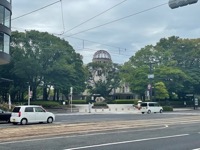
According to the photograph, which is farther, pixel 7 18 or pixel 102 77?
pixel 102 77

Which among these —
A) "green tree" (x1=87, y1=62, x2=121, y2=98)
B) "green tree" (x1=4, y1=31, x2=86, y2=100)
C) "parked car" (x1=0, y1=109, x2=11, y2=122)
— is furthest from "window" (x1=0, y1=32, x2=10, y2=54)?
"green tree" (x1=87, y1=62, x2=121, y2=98)

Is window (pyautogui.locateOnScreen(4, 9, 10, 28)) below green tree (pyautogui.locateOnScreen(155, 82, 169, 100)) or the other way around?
the other way around

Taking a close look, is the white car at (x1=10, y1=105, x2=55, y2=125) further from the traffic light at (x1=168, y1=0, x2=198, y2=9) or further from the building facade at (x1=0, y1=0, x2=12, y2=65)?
the traffic light at (x1=168, y1=0, x2=198, y2=9)

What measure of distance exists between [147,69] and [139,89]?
4.31 meters

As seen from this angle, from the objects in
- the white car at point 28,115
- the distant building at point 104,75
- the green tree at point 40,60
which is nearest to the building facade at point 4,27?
the white car at point 28,115

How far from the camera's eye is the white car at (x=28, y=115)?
71.7ft

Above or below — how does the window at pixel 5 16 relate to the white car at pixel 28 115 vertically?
above

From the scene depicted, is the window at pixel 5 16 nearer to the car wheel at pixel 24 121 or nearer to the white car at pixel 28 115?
the white car at pixel 28 115

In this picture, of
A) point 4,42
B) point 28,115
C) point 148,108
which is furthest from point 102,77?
point 28,115

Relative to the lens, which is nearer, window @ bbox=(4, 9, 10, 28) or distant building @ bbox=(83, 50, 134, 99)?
window @ bbox=(4, 9, 10, 28)

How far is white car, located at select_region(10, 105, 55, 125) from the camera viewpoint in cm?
2184

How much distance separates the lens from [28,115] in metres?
22.2

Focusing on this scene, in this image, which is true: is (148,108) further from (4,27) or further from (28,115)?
(28,115)

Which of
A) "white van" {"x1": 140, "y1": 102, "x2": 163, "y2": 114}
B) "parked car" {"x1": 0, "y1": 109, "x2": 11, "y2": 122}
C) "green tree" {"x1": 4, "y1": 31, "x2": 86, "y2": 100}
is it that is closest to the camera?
"parked car" {"x1": 0, "y1": 109, "x2": 11, "y2": 122}
